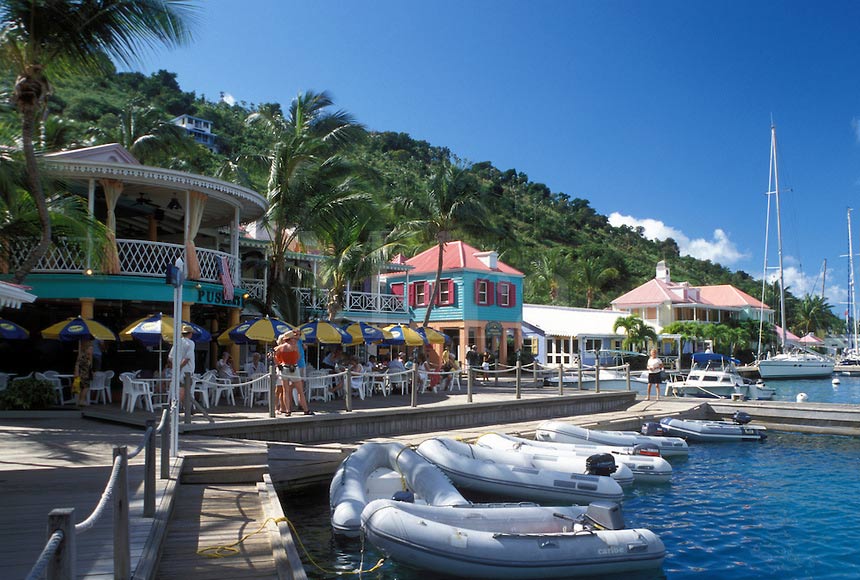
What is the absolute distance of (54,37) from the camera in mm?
12656

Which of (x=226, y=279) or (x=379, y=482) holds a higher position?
(x=226, y=279)

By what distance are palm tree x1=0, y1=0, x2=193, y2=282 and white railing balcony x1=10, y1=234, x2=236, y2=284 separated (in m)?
3.52

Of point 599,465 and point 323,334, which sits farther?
point 323,334

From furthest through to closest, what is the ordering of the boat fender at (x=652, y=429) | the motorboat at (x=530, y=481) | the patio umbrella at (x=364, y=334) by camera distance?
the patio umbrella at (x=364, y=334)
the boat fender at (x=652, y=429)
the motorboat at (x=530, y=481)

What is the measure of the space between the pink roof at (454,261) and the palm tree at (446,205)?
6.13m

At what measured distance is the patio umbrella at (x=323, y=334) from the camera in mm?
17594

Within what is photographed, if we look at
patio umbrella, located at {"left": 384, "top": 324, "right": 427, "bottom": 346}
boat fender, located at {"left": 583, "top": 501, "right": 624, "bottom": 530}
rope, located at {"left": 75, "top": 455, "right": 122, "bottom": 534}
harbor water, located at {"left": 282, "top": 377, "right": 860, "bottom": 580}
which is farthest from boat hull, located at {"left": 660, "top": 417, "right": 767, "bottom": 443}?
rope, located at {"left": 75, "top": 455, "right": 122, "bottom": 534}

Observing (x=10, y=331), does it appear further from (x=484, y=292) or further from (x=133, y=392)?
(x=484, y=292)

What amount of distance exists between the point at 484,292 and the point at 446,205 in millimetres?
A: 8436

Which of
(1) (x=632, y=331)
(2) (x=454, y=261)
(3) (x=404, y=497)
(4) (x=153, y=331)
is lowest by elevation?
(3) (x=404, y=497)

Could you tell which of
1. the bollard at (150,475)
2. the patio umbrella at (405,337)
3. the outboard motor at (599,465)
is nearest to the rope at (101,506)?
the bollard at (150,475)

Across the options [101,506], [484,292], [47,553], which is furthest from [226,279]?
[484,292]

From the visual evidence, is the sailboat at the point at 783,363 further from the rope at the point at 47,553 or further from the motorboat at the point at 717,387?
the rope at the point at 47,553

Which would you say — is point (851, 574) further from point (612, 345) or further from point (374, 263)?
point (612, 345)
